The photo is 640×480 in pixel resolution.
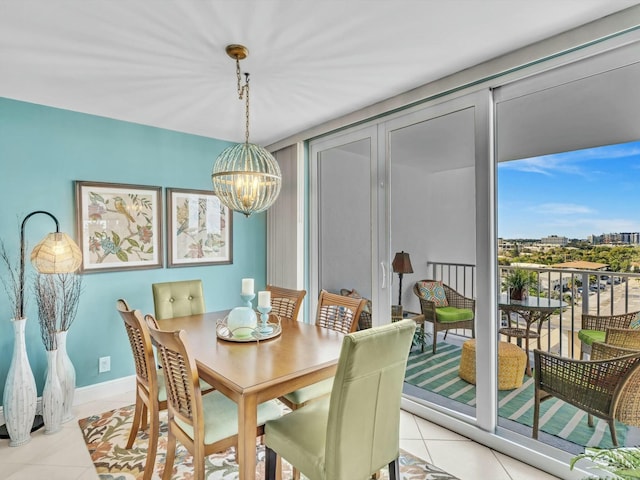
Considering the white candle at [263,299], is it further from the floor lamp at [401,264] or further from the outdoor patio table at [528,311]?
the outdoor patio table at [528,311]

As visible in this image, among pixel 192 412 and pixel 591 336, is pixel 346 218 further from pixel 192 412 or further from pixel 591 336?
pixel 192 412

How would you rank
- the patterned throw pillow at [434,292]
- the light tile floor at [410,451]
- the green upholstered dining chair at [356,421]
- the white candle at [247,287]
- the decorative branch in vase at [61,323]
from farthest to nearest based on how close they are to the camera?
the patterned throw pillow at [434,292] → the decorative branch in vase at [61,323] → the white candle at [247,287] → the light tile floor at [410,451] → the green upholstered dining chair at [356,421]

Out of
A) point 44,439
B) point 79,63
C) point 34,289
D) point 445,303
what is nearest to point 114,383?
point 44,439

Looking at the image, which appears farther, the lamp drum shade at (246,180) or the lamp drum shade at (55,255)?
the lamp drum shade at (55,255)

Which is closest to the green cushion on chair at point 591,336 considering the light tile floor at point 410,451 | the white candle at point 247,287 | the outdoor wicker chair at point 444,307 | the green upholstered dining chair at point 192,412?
the outdoor wicker chair at point 444,307

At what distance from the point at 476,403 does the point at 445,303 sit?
0.73 meters

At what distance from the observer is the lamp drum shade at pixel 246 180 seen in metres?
2.16

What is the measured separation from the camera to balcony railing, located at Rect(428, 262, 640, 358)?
1.90 metres

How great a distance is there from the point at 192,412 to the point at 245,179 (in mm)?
1296

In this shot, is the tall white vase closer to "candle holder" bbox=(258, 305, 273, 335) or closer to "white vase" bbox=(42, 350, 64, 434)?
"white vase" bbox=(42, 350, 64, 434)

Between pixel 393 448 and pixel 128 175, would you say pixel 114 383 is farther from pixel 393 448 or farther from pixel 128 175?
pixel 393 448

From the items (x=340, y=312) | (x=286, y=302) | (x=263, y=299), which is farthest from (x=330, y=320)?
(x=263, y=299)

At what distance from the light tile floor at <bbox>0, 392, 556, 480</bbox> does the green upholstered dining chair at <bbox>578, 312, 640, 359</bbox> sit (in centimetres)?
80

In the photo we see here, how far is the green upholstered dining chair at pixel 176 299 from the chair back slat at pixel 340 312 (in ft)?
3.65
